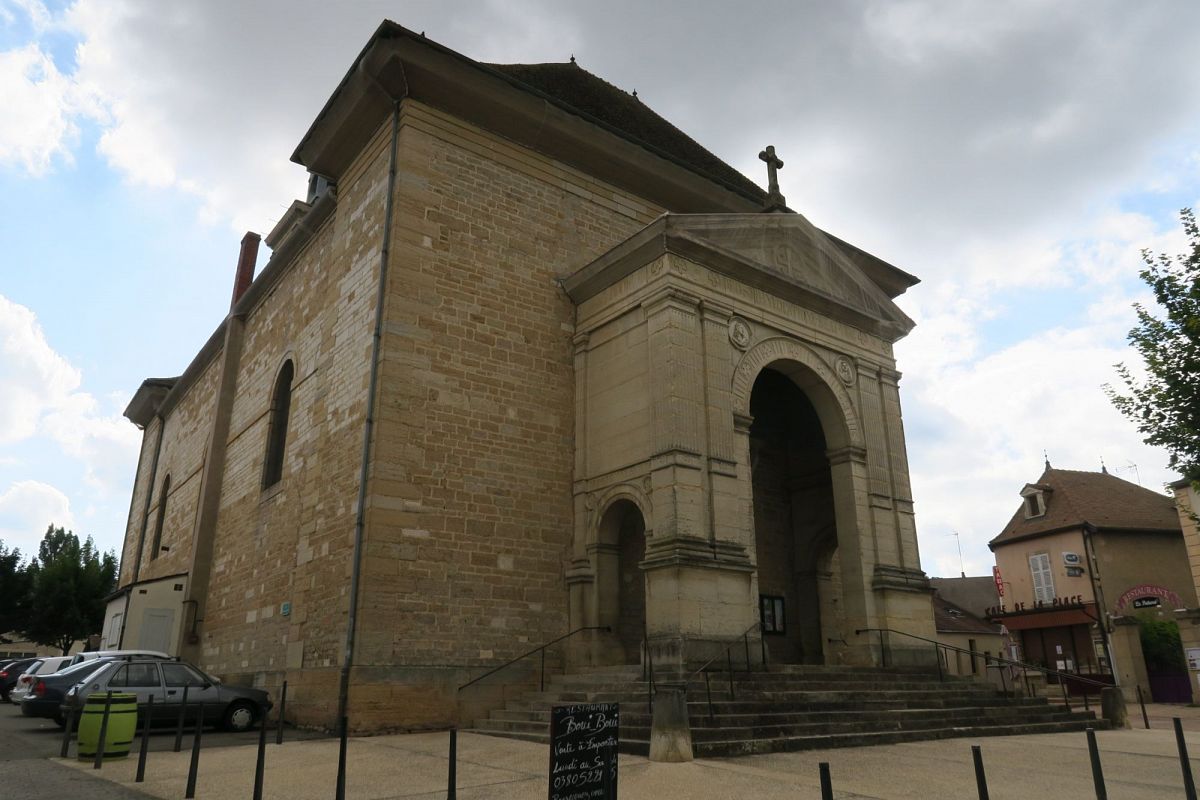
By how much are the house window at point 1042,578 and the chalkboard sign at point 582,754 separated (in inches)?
1298

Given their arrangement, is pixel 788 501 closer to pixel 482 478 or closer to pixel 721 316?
pixel 721 316

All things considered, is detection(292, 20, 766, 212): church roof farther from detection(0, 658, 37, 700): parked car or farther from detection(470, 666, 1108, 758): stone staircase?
detection(0, 658, 37, 700): parked car

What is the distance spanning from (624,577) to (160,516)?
2145 cm

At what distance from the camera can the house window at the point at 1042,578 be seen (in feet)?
108

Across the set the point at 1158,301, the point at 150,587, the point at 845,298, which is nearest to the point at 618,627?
the point at 845,298

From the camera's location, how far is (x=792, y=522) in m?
17.3

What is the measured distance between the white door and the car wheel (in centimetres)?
845

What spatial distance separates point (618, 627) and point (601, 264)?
19.7ft

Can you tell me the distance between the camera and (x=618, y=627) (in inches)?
530

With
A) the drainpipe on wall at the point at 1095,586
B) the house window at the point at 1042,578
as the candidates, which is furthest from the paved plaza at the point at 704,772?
the house window at the point at 1042,578

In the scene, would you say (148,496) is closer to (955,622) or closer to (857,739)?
(857,739)

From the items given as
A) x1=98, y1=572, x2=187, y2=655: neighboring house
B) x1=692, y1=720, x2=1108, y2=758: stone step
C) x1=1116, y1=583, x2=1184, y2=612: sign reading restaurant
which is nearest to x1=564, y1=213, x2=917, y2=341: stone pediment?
x1=692, y1=720, x2=1108, y2=758: stone step

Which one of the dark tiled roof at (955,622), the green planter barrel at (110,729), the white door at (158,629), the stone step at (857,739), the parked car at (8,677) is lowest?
the stone step at (857,739)

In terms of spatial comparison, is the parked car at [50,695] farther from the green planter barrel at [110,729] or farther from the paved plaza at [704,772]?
the paved plaza at [704,772]
